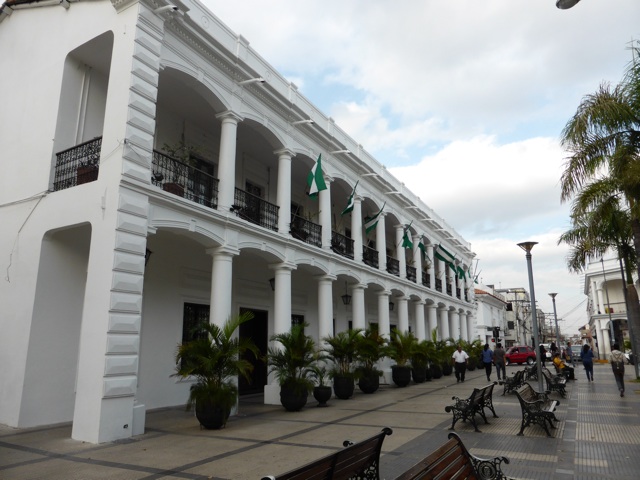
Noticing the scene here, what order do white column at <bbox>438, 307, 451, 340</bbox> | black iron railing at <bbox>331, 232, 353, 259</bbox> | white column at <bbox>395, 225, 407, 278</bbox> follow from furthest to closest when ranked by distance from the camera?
white column at <bbox>438, 307, 451, 340</bbox> → white column at <bbox>395, 225, 407, 278</bbox> → black iron railing at <bbox>331, 232, 353, 259</bbox>

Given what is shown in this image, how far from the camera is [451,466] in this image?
4.03 meters

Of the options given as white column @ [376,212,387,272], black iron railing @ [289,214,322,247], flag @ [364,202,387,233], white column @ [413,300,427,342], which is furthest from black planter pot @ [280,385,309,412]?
white column @ [413,300,427,342]

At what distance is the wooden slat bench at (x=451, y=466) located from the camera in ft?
11.3

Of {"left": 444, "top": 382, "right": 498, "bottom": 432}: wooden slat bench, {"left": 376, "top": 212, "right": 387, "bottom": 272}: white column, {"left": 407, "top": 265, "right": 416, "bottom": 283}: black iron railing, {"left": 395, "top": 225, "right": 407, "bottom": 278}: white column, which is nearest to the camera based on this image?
{"left": 444, "top": 382, "right": 498, "bottom": 432}: wooden slat bench

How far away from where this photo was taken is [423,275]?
2853cm

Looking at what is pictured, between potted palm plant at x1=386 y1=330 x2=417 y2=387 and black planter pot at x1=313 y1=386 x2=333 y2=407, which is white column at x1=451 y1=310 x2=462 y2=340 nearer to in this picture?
potted palm plant at x1=386 y1=330 x2=417 y2=387

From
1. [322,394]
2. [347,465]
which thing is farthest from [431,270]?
[347,465]

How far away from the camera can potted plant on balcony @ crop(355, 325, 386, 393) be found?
1466cm

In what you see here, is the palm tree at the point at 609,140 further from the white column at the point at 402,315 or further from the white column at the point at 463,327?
the white column at the point at 463,327

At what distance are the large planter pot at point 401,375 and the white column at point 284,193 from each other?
27.1 ft

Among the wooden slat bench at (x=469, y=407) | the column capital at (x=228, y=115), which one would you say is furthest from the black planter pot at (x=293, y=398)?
the column capital at (x=228, y=115)

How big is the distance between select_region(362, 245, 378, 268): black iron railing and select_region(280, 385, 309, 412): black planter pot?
9.03m

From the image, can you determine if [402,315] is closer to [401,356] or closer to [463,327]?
[401,356]

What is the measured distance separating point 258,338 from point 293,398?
5283mm
